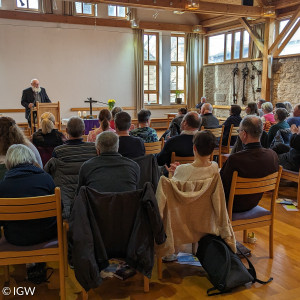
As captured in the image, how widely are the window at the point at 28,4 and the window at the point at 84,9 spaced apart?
45.5 inches

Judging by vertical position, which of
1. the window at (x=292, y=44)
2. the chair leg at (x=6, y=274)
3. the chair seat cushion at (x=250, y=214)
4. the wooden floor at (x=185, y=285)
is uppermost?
the window at (x=292, y=44)

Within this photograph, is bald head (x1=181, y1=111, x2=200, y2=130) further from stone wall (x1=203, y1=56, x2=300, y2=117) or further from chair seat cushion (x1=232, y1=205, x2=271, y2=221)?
stone wall (x1=203, y1=56, x2=300, y2=117)

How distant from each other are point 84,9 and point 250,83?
5.49m

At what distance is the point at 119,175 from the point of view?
2.44 meters

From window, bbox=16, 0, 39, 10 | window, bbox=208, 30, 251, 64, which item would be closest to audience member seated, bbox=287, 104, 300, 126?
window, bbox=208, 30, 251, 64

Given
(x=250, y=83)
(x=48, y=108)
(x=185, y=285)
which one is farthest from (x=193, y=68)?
(x=185, y=285)

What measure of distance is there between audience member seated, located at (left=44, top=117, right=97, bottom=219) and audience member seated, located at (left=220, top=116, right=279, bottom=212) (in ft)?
3.89

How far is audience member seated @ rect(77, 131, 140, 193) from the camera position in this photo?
240 centimetres

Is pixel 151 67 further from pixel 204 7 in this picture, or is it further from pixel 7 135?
pixel 7 135

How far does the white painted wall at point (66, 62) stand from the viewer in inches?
374

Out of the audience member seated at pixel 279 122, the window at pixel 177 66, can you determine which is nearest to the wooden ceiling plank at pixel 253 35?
the window at pixel 177 66

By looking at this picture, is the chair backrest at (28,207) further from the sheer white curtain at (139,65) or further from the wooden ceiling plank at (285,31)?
the sheer white curtain at (139,65)

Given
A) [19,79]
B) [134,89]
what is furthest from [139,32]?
[19,79]

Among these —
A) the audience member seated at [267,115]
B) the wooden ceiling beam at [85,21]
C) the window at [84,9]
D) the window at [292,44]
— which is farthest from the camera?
the window at [84,9]
